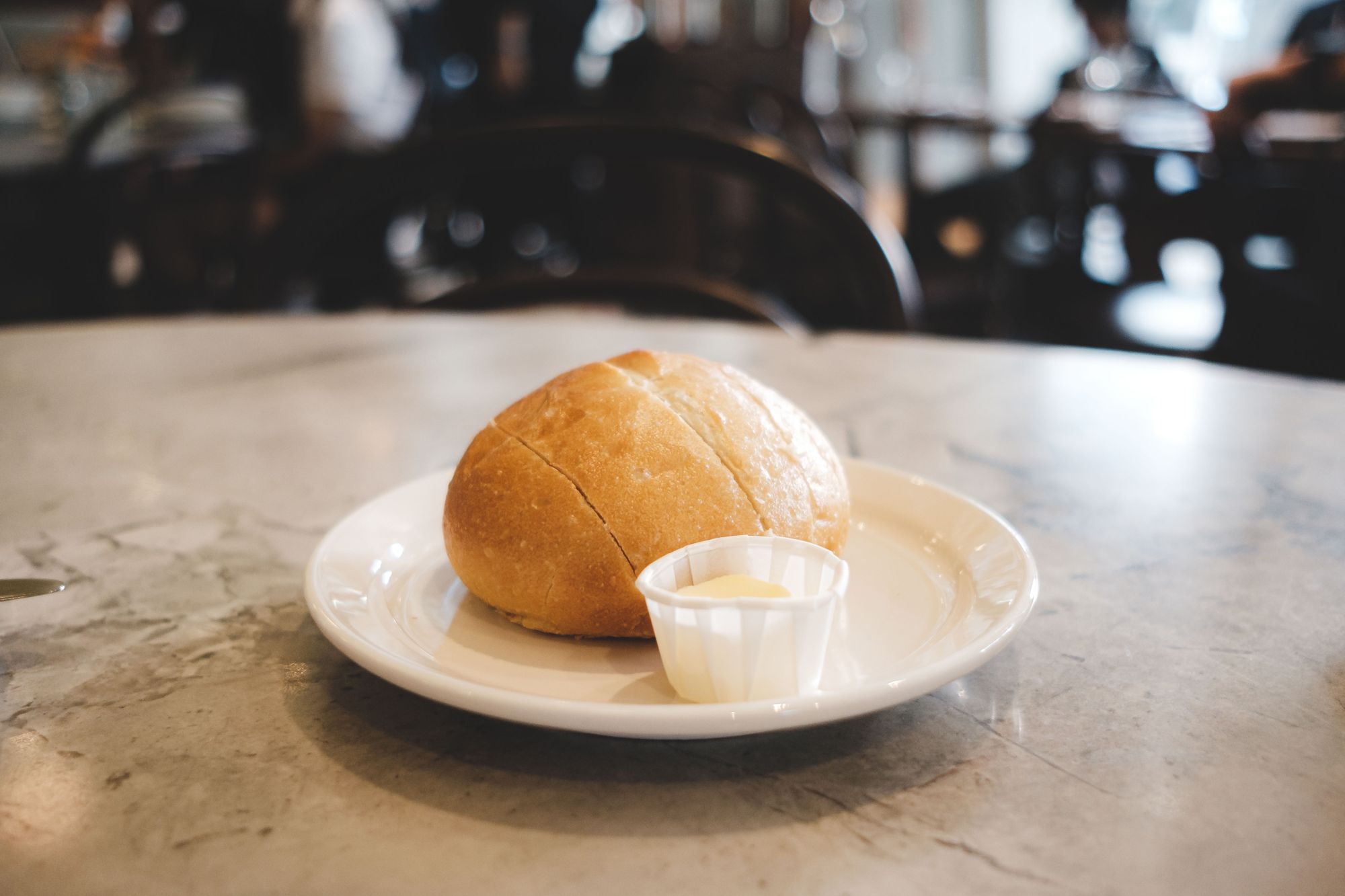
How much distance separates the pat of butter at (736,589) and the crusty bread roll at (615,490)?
0.05 meters

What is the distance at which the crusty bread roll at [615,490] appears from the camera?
21.7 inches

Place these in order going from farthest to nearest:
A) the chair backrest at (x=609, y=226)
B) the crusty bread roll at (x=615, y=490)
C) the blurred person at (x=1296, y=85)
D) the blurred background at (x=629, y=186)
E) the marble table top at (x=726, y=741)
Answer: the blurred person at (x=1296, y=85)
the blurred background at (x=629, y=186)
the chair backrest at (x=609, y=226)
the crusty bread roll at (x=615, y=490)
the marble table top at (x=726, y=741)

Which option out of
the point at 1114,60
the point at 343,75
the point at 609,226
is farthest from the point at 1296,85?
the point at 343,75

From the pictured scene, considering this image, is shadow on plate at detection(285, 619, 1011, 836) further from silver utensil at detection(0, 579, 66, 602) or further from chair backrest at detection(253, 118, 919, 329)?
chair backrest at detection(253, 118, 919, 329)

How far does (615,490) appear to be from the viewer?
1.83 ft

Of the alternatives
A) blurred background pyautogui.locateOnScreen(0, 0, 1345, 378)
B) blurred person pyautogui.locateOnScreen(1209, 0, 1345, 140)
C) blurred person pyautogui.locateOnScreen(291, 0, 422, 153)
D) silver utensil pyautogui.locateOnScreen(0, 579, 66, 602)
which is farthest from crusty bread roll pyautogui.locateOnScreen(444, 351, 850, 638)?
blurred person pyautogui.locateOnScreen(1209, 0, 1345, 140)

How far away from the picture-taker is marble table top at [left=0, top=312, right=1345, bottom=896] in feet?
1.33

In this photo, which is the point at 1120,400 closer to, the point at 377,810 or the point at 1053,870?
the point at 1053,870

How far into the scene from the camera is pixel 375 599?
0.60m

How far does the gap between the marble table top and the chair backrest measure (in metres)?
0.52

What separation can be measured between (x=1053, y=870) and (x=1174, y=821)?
A: 7 centimetres

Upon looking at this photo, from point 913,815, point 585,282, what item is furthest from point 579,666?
point 585,282

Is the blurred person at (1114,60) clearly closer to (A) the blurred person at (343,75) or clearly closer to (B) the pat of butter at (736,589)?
(A) the blurred person at (343,75)

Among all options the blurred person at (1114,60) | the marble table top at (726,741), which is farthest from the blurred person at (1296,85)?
the marble table top at (726,741)
